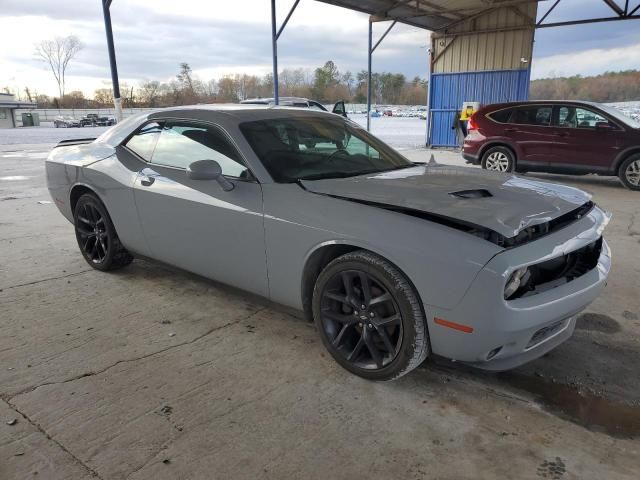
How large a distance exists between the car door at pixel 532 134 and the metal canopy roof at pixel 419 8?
198 inches

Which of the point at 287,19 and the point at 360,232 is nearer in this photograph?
the point at 360,232

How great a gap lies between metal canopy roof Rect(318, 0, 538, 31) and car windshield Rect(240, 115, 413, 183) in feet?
32.6

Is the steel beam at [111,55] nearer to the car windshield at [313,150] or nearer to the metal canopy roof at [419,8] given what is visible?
the metal canopy roof at [419,8]

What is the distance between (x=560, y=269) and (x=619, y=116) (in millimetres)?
7863

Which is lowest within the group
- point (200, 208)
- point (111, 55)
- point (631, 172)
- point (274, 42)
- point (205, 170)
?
point (631, 172)

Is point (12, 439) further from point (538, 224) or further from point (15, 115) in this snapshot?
point (15, 115)

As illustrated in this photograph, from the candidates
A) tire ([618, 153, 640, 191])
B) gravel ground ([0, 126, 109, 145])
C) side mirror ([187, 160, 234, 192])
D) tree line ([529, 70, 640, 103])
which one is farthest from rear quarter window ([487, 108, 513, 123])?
gravel ground ([0, 126, 109, 145])

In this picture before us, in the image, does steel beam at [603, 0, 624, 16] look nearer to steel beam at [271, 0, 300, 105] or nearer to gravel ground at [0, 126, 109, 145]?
steel beam at [271, 0, 300, 105]

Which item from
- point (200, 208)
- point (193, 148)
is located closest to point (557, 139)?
point (193, 148)

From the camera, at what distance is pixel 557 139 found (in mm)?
9070

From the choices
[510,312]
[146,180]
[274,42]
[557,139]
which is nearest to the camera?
[510,312]

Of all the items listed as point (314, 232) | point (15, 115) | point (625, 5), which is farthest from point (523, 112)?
point (15, 115)

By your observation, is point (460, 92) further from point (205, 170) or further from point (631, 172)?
point (205, 170)

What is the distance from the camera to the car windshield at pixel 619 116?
8.63m
